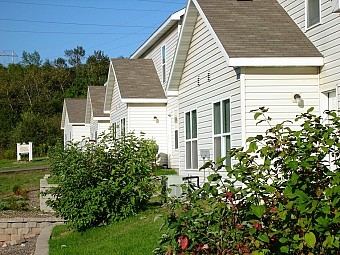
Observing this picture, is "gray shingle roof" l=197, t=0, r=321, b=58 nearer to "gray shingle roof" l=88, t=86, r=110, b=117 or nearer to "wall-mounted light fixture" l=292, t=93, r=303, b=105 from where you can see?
"wall-mounted light fixture" l=292, t=93, r=303, b=105

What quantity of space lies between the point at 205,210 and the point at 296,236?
91 centimetres

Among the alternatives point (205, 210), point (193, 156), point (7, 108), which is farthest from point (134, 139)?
point (7, 108)

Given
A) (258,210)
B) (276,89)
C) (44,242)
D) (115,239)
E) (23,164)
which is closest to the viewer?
(258,210)

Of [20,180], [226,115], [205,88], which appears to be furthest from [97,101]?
[226,115]

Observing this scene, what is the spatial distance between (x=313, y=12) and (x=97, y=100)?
24018mm

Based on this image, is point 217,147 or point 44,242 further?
point 217,147

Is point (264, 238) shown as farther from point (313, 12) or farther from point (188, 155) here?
point (188, 155)

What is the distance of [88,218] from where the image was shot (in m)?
12.0

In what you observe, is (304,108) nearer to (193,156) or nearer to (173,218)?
(193,156)

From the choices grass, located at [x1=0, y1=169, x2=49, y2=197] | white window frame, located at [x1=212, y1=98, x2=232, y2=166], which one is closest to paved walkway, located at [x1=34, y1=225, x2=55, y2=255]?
white window frame, located at [x1=212, y1=98, x2=232, y2=166]

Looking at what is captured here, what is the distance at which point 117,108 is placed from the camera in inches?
1112

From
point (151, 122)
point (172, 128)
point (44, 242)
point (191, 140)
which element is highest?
point (151, 122)

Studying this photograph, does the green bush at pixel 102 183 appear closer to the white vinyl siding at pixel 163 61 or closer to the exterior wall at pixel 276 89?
the exterior wall at pixel 276 89

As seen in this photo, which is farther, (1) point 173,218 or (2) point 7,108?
(2) point 7,108
